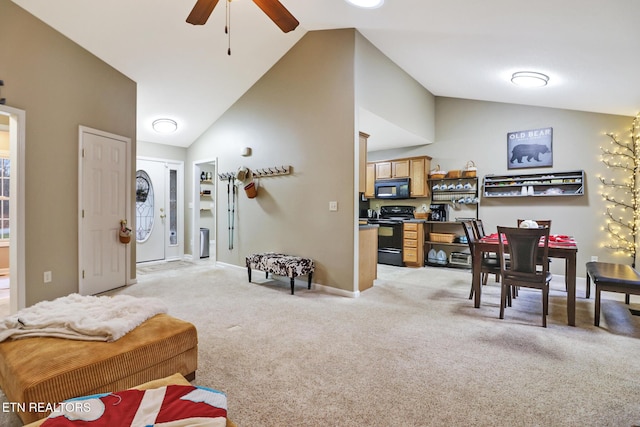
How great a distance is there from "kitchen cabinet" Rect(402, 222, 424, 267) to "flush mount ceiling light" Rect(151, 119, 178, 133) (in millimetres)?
4668

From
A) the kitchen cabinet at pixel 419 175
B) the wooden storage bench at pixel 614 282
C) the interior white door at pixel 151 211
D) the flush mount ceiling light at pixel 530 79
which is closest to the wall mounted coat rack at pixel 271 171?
the interior white door at pixel 151 211

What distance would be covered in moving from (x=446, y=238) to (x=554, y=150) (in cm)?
219

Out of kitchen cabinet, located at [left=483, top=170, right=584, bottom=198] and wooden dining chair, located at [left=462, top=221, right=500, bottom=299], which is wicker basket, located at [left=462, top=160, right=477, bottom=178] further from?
wooden dining chair, located at [left=462, top=221, right=500, bottom=299]

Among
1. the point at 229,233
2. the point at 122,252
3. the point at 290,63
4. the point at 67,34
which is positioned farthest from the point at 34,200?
the point at 290,63

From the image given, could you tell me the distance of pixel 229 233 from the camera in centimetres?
588

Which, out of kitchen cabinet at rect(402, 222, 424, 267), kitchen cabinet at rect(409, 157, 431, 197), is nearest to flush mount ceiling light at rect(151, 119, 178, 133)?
kitchen cabinet at rect(409, 157, 431, 197)

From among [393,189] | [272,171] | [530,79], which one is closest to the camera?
[530,79]

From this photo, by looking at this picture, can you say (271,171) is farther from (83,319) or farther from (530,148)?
(530,148)

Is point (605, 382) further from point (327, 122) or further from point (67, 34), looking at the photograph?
point (67, 34)

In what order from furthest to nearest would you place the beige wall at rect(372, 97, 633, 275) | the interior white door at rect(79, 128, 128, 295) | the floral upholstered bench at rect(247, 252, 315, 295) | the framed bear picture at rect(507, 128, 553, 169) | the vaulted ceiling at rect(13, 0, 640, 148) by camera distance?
the framed bear picture at rect(507, 128, 553, 169), the beige wall at rect(372, 97, 633, 275), the floral upholstered bench at rect(247, 252, 315, 295), the interior white door at rect(79, 128, 128, 295), the vaulted ceiling at rect(13, 0, 640, 148)

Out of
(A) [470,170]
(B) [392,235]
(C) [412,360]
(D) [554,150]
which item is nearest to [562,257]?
(C) [412,360]

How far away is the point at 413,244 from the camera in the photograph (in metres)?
6.14

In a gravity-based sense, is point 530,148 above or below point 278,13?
below

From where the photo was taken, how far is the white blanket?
182cm
